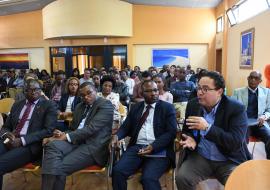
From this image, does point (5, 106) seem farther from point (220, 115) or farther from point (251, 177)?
point (251, 177)

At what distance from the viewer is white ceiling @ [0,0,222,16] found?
1064 cm

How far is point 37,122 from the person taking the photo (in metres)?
3.05

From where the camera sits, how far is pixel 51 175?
255 centimetres

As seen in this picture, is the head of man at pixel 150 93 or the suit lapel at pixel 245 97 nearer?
the head of man at pixel 150 93

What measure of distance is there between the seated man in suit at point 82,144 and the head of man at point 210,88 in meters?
1.08

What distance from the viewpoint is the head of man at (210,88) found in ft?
7.34

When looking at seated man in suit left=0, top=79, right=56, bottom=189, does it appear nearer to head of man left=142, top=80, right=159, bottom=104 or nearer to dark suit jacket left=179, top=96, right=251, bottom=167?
head of man left=142, top=80, right=159, bottom=104

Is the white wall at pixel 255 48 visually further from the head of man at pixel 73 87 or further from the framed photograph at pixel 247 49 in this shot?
the head of man at pixel 73 87

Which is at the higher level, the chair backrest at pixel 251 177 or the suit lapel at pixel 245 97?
the suit lapel at pixel 245 97

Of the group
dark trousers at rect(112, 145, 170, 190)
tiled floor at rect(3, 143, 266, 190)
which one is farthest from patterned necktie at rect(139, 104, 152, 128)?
tiled floor at rect(3, 143, 266, 190)

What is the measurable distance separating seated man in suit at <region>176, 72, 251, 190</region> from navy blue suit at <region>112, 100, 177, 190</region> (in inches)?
8.5

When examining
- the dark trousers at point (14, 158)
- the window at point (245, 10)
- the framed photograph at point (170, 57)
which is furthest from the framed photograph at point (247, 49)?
the dark trousers at point (14, 158)

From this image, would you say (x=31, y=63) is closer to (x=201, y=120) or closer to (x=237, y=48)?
(x=237, y=48)

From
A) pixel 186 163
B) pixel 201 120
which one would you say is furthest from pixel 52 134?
pixel 201 120
